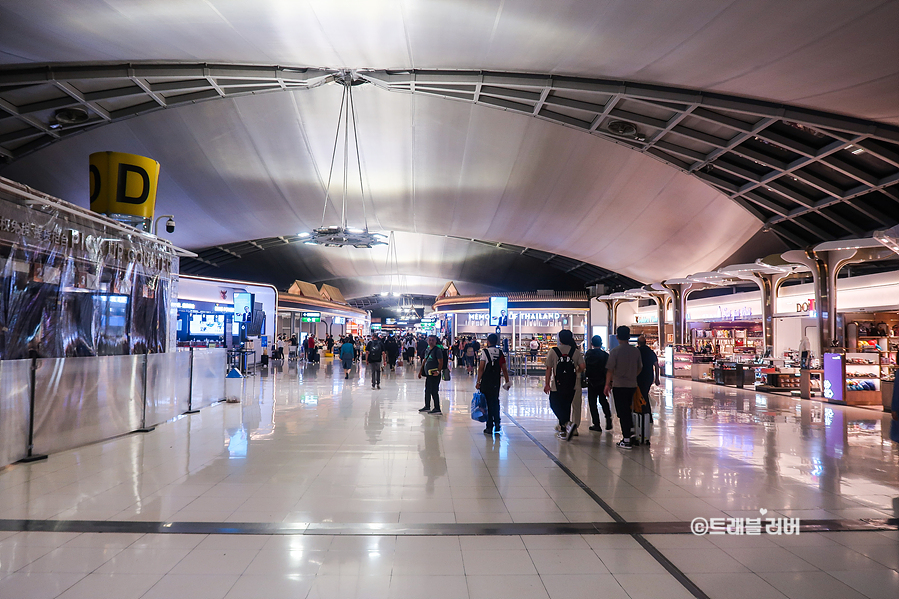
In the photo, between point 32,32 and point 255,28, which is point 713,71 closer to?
point 255,28

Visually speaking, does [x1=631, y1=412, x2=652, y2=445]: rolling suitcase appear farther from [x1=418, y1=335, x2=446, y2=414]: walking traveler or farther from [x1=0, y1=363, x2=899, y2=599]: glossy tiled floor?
[x1=418, y1=335, x2=446, y2=414]: walking traveler

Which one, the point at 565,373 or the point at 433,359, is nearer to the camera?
the point at 565,373

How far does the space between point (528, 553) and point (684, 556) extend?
91 centimetres

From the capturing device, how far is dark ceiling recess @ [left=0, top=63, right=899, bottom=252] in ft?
39.0

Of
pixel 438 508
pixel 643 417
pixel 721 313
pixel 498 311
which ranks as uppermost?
pixel 721 313

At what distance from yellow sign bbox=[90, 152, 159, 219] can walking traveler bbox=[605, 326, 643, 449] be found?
697cm

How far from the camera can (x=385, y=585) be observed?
2721 mm

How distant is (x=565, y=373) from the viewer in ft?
22.2

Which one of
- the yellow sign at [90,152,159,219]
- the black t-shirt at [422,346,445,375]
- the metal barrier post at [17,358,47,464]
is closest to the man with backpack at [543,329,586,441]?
the black t-shirt at [422,346,445,375]

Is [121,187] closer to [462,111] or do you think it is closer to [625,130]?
[462,111]

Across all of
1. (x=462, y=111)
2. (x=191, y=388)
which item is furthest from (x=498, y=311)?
(x=191, y=388)

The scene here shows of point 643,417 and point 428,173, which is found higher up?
point 428,173

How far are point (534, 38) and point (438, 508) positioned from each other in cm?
881

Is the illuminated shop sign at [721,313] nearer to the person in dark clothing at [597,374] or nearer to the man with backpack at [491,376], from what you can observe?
the person in dark clothing at [597,374]
